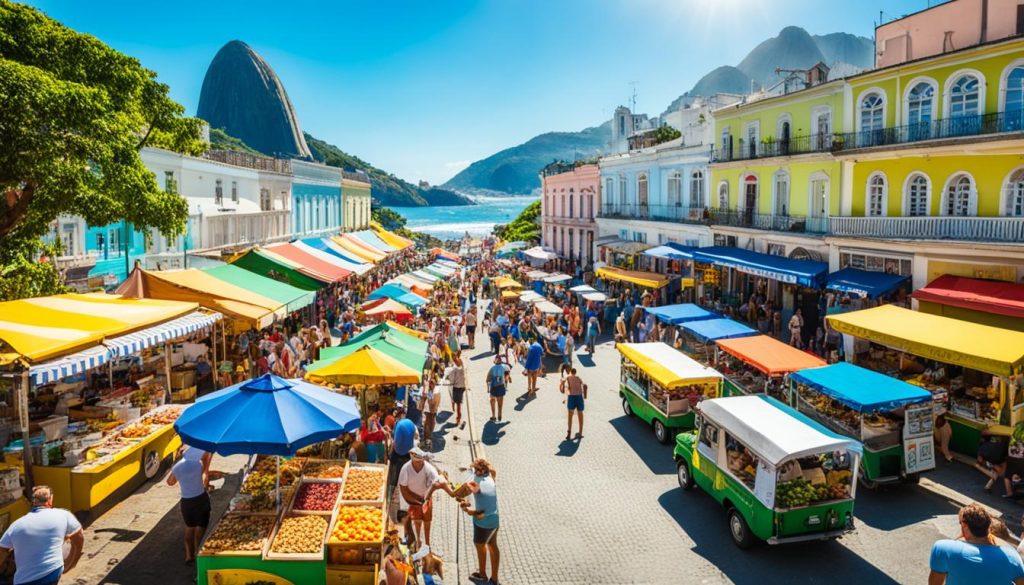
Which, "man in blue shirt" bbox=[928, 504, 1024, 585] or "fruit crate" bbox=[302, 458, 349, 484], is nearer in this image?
"man in blue shirt" bbox=[928, 504, 1024, 585]

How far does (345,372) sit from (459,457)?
2828 millimetres

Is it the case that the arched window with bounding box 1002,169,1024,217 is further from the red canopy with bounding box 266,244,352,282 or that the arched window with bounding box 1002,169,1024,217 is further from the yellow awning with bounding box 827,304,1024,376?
the red canopy with bounding box 266,244,352,282

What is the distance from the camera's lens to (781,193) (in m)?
24.4

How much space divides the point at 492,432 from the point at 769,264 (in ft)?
44.1

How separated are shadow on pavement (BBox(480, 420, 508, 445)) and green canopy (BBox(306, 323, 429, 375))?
2.09m

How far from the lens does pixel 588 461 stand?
39.4ft

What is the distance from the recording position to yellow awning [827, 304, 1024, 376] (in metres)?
11.5

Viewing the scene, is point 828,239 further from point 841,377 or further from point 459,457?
point 459,457

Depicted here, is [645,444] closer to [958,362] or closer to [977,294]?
[958,362]

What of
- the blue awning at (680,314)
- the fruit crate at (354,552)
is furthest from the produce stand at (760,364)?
the fruit crate at (354,552)

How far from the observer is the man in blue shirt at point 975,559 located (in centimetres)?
527

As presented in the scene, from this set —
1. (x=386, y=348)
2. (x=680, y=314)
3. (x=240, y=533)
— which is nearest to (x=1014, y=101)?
(x=680, y=314)

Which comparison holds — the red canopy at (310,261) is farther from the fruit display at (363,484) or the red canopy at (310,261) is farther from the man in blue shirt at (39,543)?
the man in blue shirt at (39,543)

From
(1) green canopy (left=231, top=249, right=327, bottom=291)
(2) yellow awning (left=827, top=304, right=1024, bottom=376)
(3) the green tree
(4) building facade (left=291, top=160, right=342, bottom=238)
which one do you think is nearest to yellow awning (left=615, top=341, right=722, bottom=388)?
(2) yellow awning (left=827, top=304, right=1024, bottom=376)
